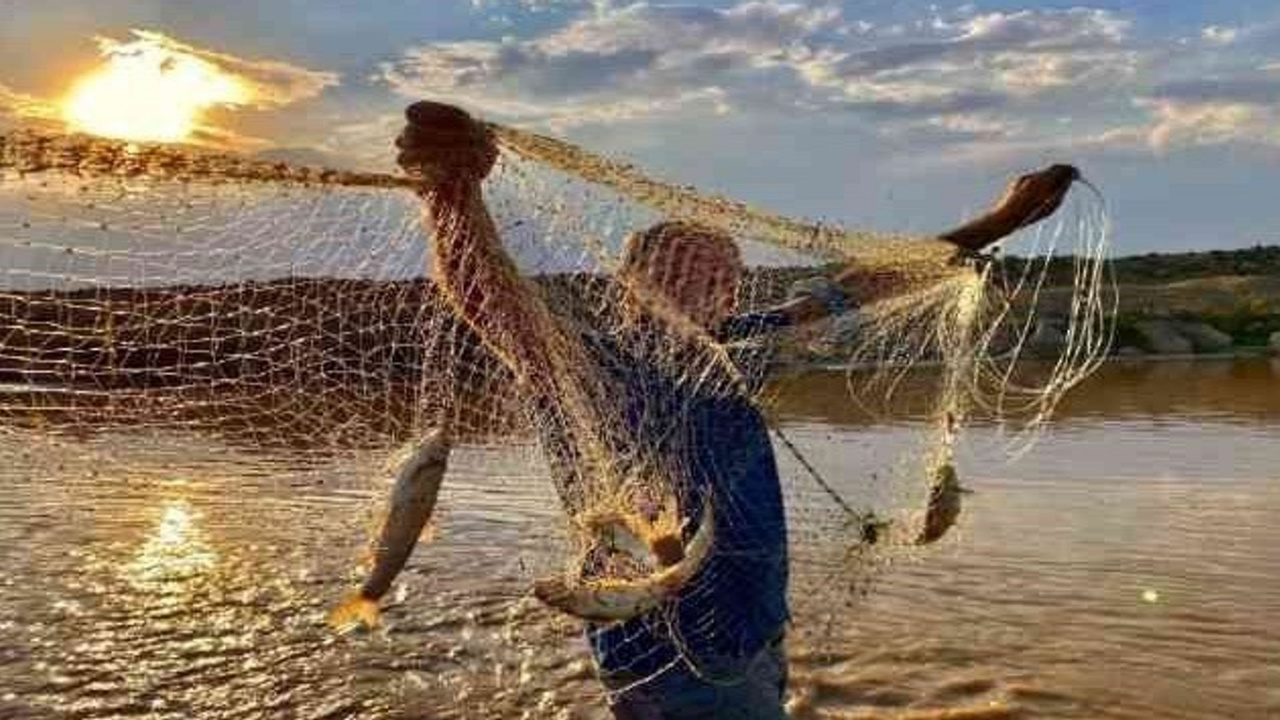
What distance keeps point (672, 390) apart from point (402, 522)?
1.51m

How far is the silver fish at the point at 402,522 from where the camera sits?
6.20 meters

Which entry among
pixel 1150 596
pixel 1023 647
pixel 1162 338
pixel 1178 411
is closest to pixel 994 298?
pixel 1023 647

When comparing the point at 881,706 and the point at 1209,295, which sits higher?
the point at 1209,295

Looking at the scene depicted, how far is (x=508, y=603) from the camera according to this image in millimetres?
11969

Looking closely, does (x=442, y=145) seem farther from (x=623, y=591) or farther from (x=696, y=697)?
(x=696, y=697)

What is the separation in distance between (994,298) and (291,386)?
407 centimetres

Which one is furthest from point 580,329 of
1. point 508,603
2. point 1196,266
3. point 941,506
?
point 1196,266

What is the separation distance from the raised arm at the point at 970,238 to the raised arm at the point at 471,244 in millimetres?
1134

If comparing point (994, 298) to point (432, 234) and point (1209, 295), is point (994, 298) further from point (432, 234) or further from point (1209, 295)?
point (1209, 295)

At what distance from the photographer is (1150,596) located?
12156mm

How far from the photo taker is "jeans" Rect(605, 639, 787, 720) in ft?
18.0

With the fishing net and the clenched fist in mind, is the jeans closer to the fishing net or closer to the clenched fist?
the fishing net

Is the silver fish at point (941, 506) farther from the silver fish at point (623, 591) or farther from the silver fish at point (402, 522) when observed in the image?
the silver fish at point (402, 522)

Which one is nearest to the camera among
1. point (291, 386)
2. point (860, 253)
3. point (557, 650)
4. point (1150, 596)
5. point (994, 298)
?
point (860, 253)
